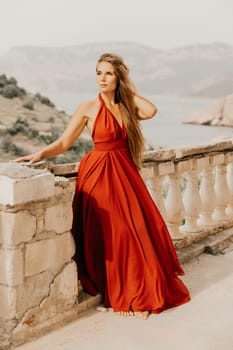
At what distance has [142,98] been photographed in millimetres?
3883

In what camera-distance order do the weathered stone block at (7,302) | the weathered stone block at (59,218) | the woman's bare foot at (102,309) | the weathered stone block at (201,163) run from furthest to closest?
the weathered stone block at (201,163)
the woman's bare foot at (102,309)
the weathered stone block at (59,218)
the weathered stone block at (7,302)

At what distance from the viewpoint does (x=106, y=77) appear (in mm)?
3775

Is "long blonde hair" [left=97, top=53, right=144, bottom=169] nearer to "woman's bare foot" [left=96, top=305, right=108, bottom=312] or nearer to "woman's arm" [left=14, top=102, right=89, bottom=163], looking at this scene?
"woman's arm" [left=14, top=102, right=89, bottom=163]

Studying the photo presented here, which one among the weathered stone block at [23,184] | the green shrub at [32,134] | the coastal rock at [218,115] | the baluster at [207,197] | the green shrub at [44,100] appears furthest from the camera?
the coastal rock at [218,115]

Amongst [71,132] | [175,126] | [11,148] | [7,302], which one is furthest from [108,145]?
[175,126]

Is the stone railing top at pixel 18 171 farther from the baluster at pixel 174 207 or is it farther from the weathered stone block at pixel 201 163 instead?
the weathered stone block at pixel 201 163

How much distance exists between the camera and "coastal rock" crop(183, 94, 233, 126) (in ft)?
122

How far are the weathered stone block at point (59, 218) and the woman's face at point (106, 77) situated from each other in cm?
80

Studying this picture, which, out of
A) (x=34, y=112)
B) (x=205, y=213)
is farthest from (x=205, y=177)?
(x=34, y=112)

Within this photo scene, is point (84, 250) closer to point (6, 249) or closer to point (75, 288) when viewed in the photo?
point (75, 288)

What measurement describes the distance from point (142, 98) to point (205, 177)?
155 cm

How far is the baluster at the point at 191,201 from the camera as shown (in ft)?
16.6

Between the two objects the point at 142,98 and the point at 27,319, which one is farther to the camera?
the point at 142,98

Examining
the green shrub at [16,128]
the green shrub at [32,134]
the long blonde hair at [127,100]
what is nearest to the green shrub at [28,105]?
the green shrub at [16,128]
